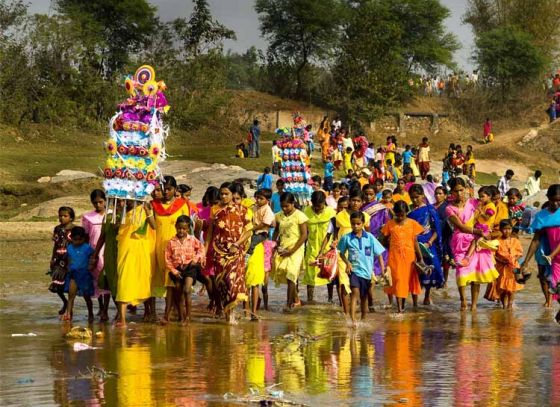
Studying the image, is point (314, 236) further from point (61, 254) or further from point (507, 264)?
point (61, 254)

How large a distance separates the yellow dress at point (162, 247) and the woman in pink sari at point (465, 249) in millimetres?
3499

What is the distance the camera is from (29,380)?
891cm

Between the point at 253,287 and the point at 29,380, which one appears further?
the point at 253,287

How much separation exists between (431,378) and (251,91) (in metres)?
48.6

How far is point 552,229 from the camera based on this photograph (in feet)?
39.5

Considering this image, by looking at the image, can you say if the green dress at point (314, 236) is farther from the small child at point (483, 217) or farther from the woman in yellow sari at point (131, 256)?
the woman in yellow sari at point (131, 256)

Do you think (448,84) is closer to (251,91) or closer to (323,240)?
(251,91)

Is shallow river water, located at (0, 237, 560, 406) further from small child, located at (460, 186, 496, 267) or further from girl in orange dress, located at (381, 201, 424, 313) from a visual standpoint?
small child, located at (460, 186, 496, 267)

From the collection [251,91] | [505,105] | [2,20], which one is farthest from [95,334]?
[505,105]

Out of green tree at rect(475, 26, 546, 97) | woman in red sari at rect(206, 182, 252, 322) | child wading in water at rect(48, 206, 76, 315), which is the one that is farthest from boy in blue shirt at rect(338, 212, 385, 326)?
green tree at rect(475, 26, 546, 97)

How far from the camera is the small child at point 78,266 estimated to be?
12.4 metres

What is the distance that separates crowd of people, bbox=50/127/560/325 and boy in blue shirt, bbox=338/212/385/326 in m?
0.01

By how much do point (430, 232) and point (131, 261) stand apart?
4.30 meters

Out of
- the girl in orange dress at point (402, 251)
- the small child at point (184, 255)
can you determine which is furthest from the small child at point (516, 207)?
the small child at point (184, 255)
